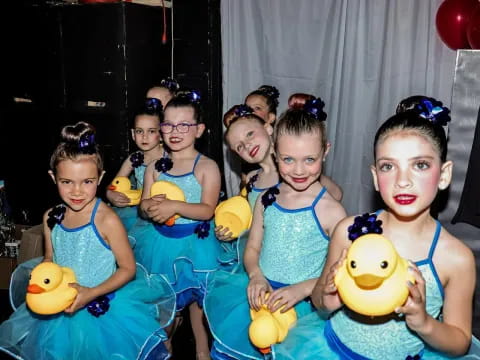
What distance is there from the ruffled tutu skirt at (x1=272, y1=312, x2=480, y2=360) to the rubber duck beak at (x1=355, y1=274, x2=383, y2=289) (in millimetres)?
450

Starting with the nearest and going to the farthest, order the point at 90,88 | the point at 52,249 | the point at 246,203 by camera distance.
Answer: the point at 52,249
the point at 246,203
the point at 90,88

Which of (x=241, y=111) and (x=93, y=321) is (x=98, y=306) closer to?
(x=93, y=321)

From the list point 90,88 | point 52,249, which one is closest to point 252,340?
point 52,249

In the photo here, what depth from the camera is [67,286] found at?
2.15 metres

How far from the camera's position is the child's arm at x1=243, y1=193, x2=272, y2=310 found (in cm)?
220

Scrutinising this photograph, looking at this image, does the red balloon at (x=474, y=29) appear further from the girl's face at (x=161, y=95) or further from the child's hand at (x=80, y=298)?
the child's hand at (x=80, y=298)

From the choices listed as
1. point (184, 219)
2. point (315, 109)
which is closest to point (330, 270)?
point (315, 109)

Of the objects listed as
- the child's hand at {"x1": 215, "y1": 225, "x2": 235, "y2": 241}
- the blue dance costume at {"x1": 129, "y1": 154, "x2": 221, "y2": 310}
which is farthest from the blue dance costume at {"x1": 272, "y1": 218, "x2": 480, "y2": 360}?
the blue dance costume at {"x1": 129, "y1": 154, "x2": 221, "y2": 310}

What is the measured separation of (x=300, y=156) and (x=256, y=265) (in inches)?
21.2

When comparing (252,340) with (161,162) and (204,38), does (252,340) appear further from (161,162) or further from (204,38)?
(204,38)

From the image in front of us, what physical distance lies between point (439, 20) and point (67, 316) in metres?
3.36

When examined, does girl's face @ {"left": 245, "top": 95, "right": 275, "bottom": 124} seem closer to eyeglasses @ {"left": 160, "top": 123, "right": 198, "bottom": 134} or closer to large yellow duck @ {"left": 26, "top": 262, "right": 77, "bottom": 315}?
eyeglasses @ {"left": 160, "top": 123, "right": 198, "bottom": 134}

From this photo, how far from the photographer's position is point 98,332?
2.26 metres

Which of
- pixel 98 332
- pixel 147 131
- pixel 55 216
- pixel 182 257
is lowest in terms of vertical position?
pixel 98 332
